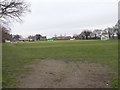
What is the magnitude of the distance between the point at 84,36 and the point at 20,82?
564 feet

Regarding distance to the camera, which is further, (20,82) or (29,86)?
(20,82)

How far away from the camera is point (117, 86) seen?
9.48m

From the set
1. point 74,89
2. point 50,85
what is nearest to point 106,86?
point 74,89

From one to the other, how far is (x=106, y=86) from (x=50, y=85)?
6.66 ft

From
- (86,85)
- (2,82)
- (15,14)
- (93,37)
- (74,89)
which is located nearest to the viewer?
(74,89)

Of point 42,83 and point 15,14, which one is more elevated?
point 15,14

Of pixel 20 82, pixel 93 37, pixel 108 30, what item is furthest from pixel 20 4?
pixel 93 37

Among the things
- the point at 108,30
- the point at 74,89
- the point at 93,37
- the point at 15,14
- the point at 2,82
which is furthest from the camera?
the point at 93,37

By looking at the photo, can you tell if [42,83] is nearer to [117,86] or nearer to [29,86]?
[29,86]

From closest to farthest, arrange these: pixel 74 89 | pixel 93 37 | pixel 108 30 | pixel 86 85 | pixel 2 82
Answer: pixel 74 89 → pixel 86 85 → pixel 2 82 → pixel 108 30 → pixel 93 37

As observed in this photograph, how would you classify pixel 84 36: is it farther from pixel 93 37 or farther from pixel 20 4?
pixel 20 4

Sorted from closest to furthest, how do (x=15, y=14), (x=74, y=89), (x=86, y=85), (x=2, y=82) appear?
(x=74, y=89) < (x=86, y=85) < (x=2, y=82) < (x=15, y=14)

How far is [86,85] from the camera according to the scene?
9.93 metres

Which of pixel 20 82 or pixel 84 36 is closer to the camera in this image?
pixel 20 82
